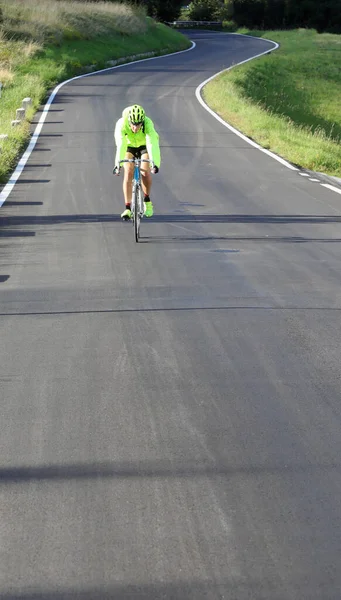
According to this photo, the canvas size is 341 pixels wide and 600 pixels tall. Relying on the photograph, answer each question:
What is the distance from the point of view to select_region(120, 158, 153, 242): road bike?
41.6 feet

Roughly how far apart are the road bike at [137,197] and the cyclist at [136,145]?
0.07 m

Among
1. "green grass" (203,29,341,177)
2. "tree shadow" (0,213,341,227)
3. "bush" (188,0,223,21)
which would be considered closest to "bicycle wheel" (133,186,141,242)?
"tree shadow" (0,213,341,227)

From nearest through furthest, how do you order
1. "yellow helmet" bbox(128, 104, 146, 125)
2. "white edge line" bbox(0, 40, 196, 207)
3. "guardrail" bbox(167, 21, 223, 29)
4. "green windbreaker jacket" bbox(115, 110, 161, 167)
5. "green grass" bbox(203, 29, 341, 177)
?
1. "green windbreaker jacket" bbox(115, 110, 161, 167)
2. "yellow helmet" bbox(128, 104, 146, 125)
3. "white edge line" bbox(0, 40, 196, 207)
4. "green grass" bbox(203, 29, 341, 177)
5. "guardrail" bbox(167, 21, 223, 29)

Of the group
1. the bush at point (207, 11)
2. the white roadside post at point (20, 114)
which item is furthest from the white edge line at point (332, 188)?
the bush at point (207, 11)

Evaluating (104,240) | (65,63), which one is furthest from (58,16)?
(104,240)

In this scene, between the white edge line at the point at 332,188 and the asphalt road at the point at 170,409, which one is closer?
the asphalt road at the point at 170,409

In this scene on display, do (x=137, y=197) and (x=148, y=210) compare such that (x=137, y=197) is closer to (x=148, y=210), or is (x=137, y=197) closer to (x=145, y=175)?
(x=148, y=210)

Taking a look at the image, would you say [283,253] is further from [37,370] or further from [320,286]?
[37,370]

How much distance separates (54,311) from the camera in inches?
349

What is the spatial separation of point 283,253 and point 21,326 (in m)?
4.54

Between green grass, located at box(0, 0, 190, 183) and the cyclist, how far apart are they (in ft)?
41.8

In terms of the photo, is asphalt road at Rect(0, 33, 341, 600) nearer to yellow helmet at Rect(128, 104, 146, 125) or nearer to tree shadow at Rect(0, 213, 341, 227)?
tree shadow at Rect(0, 213, 341, 227)

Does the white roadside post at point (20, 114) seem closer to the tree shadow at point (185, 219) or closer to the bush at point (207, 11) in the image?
the tree shadow at point (185, 219)

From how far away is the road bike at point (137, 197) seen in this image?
12.7 m
